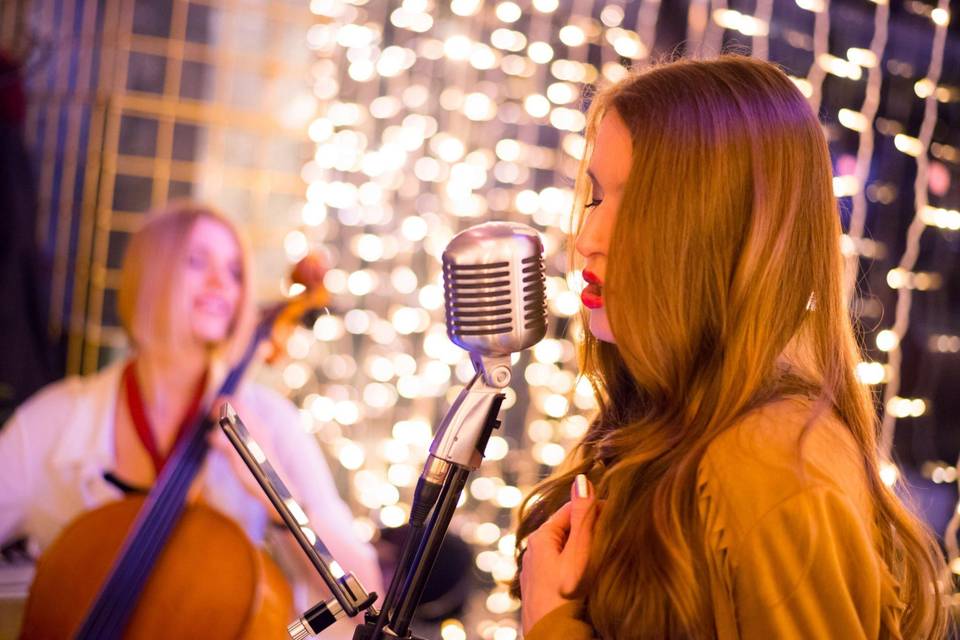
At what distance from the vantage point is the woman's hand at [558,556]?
989 mm

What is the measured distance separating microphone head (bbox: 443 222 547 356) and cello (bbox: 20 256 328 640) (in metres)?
0.94

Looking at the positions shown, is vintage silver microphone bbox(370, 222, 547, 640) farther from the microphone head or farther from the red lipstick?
the red lipstick

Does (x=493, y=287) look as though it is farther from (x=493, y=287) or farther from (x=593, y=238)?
(x=593, y=238)

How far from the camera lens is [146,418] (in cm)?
223

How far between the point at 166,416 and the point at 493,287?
5.03 feet

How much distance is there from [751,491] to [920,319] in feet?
9.06

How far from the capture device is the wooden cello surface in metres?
1.68

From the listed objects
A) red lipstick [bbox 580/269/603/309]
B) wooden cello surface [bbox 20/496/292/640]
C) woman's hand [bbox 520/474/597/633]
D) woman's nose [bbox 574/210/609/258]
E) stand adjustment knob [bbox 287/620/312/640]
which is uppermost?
woman's nose [bbox 574/210/609/258]

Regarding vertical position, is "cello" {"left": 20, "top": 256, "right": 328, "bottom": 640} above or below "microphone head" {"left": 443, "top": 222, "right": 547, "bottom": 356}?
below

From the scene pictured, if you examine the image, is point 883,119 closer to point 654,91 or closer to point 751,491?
point 654,91

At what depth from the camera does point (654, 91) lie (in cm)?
104

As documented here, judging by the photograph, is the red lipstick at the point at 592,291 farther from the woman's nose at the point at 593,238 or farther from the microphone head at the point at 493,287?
the microphone head at the point at 493,287

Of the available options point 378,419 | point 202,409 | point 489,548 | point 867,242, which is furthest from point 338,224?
point 867,242

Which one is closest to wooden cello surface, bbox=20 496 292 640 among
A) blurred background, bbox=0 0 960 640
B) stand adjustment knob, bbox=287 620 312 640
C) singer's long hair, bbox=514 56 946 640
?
stand adjustment knob, bbox=287 620 312 640
